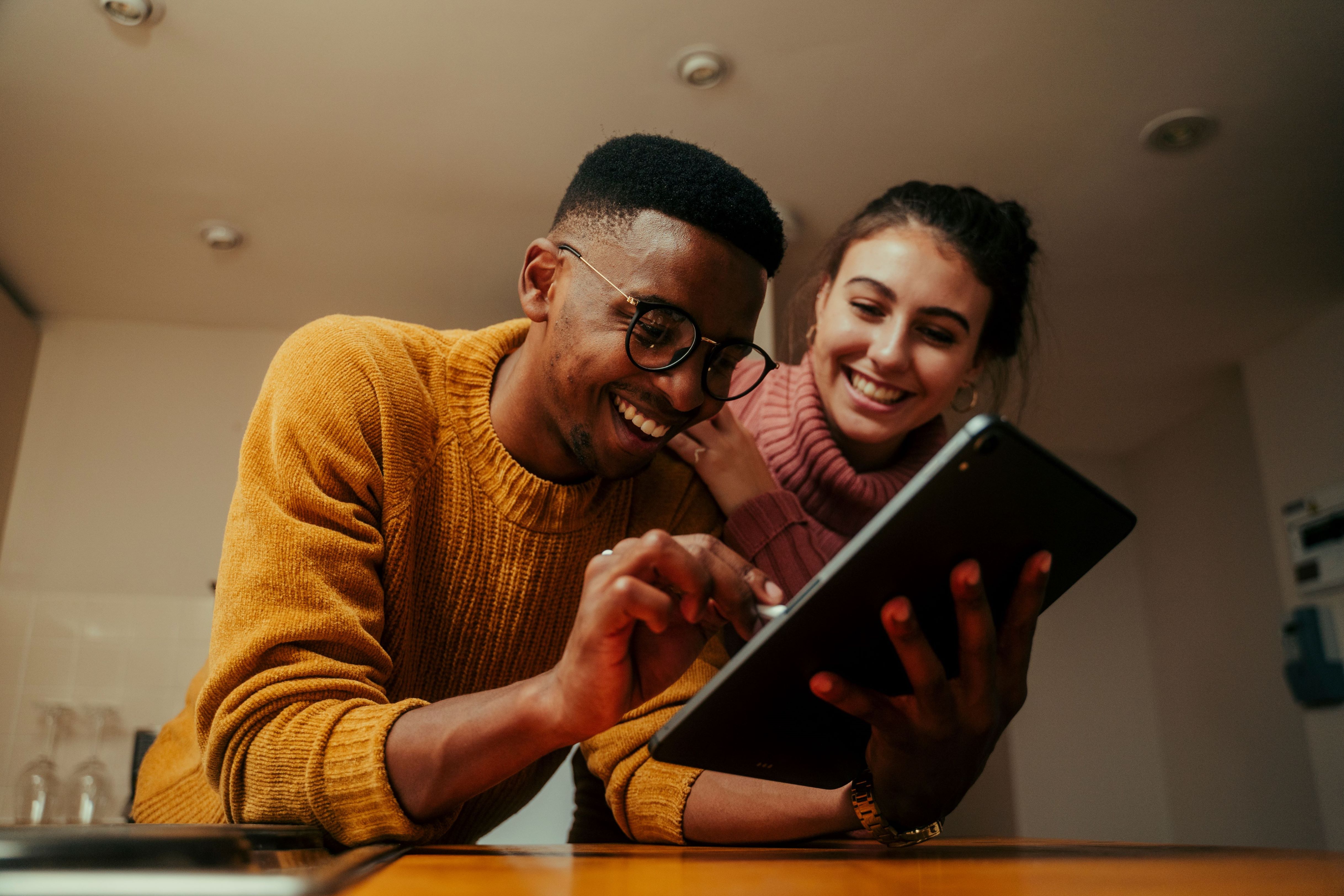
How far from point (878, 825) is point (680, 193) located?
24.7 inches

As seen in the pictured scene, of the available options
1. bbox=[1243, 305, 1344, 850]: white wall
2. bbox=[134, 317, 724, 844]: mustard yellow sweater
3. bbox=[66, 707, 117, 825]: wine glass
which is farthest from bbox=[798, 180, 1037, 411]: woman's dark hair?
bbox=[66, 707, 117, 825]: wine glass

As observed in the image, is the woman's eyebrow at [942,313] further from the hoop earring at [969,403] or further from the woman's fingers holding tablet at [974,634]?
the woman's fingers holding tablet at [974,634]

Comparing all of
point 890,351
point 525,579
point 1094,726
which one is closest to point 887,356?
point 890,351

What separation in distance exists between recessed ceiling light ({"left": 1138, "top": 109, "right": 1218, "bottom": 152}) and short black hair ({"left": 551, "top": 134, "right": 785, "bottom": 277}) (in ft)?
6.41

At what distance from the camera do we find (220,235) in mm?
3027

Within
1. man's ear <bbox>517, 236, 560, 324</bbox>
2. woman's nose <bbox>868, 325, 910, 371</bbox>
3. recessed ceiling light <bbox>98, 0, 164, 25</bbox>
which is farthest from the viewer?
recessed ceiling light <bbox>98, 0, 164, 25</bbox>

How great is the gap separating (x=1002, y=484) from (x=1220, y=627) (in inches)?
171

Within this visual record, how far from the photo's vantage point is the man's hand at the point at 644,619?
0.65 meters

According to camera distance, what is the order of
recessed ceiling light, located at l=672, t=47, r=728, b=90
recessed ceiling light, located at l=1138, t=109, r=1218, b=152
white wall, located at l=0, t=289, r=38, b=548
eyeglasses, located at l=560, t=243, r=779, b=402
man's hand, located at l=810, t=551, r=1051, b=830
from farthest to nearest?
1. white wall, located at l=0, t=289, r=38, b=548
2. recessed ceiling light, located at l=1138, t=109, r=1218, b=152
3. recessed ceiling light, located at l=672, t=47, r=728, b=90
4. eyeglasses, located at l=560, t=243, r=779, b=402
5. man's hand, located at l=810, t=551, r=1051, b=830

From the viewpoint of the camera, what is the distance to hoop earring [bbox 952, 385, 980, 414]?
1.64 meters

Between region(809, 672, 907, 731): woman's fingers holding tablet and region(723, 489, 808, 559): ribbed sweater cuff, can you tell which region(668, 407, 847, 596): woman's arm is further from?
region(809, 672, 907, 731): woman's fingers holding tablet

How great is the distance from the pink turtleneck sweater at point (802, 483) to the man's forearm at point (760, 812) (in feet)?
1.07

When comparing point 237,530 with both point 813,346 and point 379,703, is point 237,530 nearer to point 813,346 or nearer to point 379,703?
point 379,703

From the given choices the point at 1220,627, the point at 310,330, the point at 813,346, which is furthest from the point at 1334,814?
the point at 310,330
